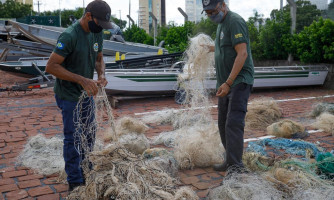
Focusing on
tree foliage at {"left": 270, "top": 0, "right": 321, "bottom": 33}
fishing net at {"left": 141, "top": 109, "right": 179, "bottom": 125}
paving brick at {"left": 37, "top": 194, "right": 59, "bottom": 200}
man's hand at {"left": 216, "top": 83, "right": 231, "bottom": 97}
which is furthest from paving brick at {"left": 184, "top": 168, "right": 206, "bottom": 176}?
tree foliage at {"left": 270, "top": 0, "right": 321, "bottom": 33}

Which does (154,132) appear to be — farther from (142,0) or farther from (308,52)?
(142,0)

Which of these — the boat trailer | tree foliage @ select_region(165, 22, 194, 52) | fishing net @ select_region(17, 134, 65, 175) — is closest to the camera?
fishing net @ select_region(17, 134, 65, 175)

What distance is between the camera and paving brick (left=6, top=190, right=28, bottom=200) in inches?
152

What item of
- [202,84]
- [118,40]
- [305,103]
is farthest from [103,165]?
[118,40]

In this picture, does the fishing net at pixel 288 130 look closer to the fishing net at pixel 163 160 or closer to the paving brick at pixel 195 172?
the paving brick at pixel 195 172

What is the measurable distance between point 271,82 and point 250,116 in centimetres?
534

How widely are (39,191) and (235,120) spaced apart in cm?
252

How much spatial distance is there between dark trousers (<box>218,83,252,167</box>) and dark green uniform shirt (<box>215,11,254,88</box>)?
11 centimetres

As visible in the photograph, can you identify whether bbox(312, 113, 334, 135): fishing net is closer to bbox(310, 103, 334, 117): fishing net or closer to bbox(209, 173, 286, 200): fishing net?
bbox(310, 103, 334, 117): fishing net

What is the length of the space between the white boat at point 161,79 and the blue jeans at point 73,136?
17.7 ft

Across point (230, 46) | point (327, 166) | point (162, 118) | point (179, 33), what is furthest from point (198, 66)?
point (179, 33)

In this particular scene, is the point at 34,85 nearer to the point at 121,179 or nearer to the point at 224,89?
the point at 224,89

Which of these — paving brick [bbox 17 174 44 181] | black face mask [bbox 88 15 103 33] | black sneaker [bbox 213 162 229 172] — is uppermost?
black face mask [bbox 88 15 103 33]

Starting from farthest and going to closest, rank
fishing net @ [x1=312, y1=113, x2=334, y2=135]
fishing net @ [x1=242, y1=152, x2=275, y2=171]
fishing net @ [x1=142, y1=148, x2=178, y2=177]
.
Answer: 1. fishing net @ [x1=312, y1=113, x2=334, y2=135]
2. fishing net @ [x1=242, y1=152, x2=275, y2=171]
3. fishing net @ [x1=142, y1=148, x2=178, y2=177]
